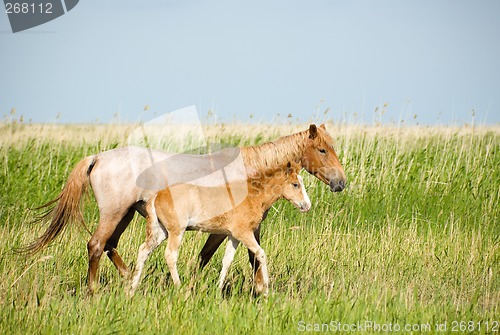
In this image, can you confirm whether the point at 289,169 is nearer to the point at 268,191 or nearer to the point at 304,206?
the point at 268,191

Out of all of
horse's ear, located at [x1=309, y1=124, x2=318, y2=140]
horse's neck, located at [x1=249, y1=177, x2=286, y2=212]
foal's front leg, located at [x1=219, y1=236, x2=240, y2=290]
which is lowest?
foal's front leg, located at [x1=219, y1=236, x2=240, y2=290]

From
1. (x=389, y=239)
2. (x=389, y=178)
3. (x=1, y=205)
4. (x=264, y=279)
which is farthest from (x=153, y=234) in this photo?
(x=389, y=178)

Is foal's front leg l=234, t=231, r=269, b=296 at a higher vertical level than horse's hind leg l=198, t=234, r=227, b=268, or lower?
higher

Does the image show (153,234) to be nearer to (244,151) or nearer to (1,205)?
(244,151)

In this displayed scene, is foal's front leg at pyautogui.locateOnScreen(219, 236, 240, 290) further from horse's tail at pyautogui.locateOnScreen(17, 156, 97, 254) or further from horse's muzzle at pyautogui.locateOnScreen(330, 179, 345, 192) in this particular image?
horse's tail at pyautogui.locateOnScreen(17, 156, 97, 254)

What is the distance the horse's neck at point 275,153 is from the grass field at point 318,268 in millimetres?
957

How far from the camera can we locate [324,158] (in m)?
6.78

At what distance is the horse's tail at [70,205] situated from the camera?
7156mm

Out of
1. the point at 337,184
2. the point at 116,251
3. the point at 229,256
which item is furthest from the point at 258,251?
the point at 116,251

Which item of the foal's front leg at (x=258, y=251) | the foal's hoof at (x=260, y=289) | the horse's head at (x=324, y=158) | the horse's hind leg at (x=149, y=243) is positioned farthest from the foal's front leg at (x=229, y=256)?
the horse's head at (x=324, y=158)

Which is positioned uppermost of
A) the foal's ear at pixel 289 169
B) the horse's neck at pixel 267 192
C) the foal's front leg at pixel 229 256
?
the foal's ear at pixel 289 169

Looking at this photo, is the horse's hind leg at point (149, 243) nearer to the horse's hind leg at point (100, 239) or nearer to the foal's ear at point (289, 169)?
the horse's hind leg at point (100, 239)

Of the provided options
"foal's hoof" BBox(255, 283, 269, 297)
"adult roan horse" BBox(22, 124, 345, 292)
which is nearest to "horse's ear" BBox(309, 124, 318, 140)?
"adult roan horse" BBox(22, 124, 345, 292)

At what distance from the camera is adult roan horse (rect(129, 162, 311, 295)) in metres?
5.89
